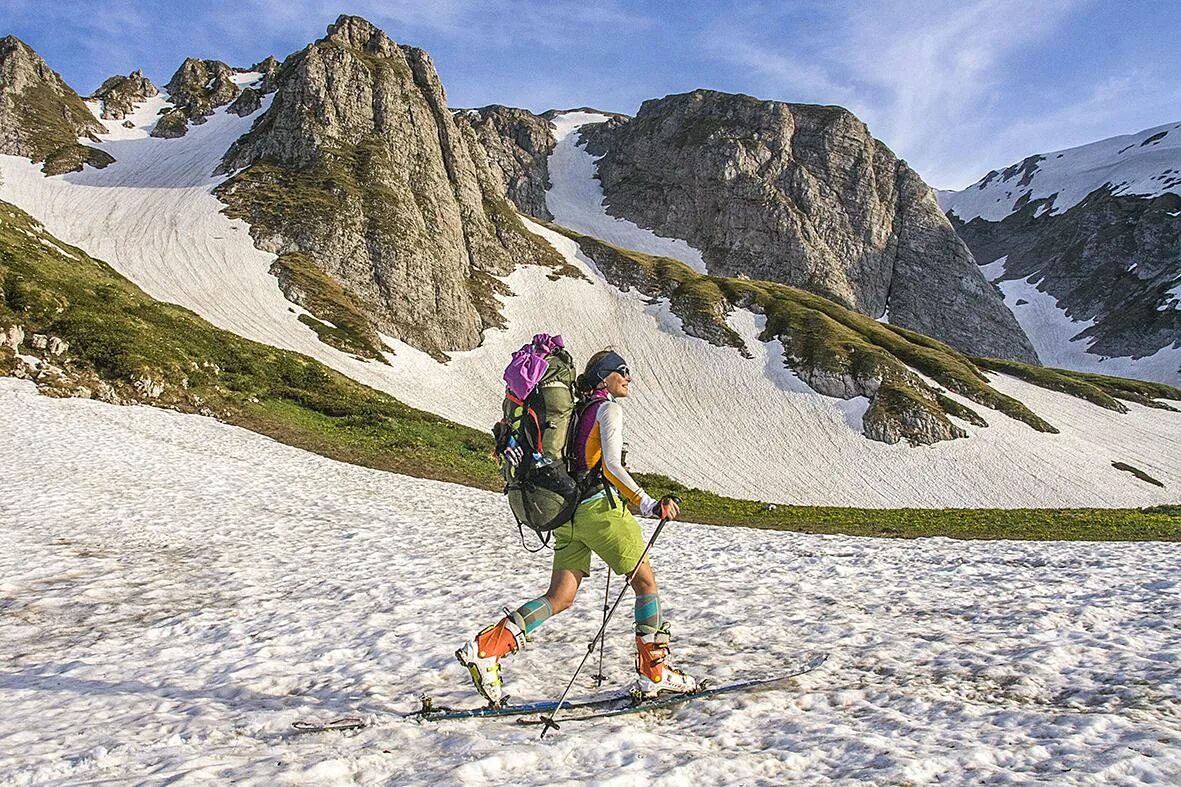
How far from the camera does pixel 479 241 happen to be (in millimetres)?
103938

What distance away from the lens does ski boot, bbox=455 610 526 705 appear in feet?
20.6

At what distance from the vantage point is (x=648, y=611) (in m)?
6.69

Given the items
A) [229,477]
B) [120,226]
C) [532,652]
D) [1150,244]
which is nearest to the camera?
[532,652]

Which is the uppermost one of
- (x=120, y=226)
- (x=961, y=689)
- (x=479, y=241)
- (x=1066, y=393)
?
(x=479, y=241)

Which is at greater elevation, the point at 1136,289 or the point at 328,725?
the point at 1136,289

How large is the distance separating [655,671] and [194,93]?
6789 inches

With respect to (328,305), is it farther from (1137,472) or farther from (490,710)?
(1137,472)

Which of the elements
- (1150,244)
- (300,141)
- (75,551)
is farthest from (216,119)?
(1150,244)

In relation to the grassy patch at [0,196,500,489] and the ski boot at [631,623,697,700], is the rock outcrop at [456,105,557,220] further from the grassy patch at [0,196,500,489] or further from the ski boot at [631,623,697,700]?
the ski boot at [631,623,697,700]

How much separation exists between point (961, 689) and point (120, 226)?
339 feet

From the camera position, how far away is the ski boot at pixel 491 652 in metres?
6.29

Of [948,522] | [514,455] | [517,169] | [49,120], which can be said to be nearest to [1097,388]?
[948,522]

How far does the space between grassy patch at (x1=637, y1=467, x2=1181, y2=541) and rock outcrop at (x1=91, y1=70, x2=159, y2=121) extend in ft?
504

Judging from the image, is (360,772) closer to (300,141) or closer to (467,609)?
(467,609)
